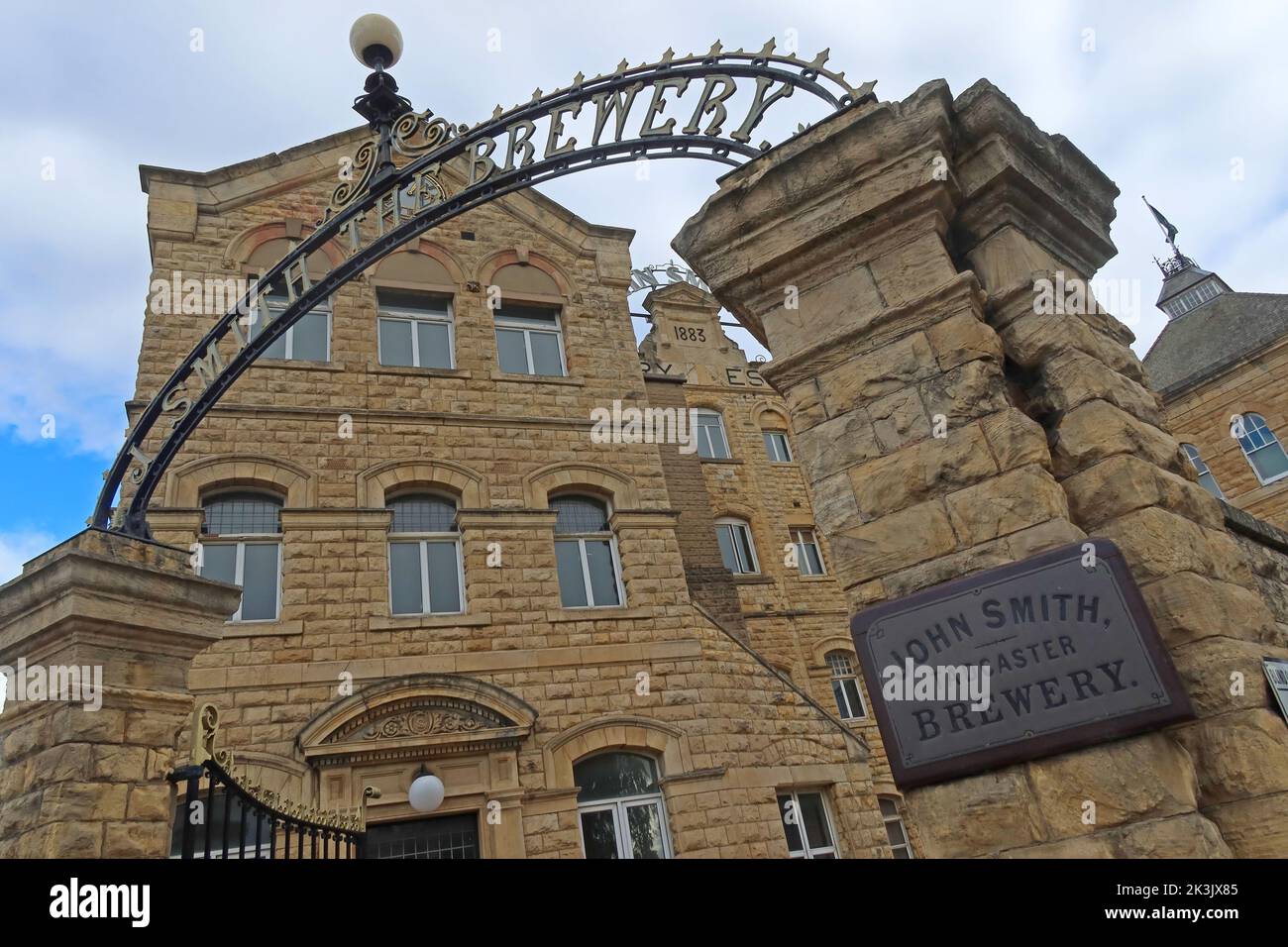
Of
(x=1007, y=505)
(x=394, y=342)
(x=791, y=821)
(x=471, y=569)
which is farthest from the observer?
(x=394, y=342)

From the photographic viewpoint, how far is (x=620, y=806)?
1017cm

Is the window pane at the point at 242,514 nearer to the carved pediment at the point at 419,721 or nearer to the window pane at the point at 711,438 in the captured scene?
the carved pediment at the point at 419,721

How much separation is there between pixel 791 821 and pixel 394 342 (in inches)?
348

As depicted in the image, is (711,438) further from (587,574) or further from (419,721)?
(419,721)

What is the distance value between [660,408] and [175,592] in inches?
490

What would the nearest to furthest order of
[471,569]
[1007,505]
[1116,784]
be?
[1116,784], [1007,505], [471,569]

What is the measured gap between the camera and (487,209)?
14414 millimetres

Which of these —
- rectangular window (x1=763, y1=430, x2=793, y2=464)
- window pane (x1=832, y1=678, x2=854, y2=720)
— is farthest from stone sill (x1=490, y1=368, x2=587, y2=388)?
window pane (x1=832, y1=678, x2=854, y2=720)

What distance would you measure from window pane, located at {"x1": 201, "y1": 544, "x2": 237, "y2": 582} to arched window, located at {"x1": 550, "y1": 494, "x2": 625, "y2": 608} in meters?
3.99

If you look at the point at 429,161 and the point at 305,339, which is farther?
the point at 305,339

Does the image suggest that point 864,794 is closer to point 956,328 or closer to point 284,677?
point 284,677

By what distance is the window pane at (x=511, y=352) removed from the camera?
13.2 metres

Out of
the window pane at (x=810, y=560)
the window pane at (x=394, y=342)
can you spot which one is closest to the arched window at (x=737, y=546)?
the window pane at (x=810, y=560)

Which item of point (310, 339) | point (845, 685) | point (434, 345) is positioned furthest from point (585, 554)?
point (845, 685)
